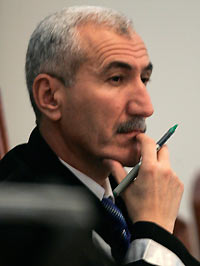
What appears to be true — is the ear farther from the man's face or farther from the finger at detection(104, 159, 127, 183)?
the finger at detection(104, 159, 127, 183)

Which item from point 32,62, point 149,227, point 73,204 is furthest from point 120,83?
point 73,204

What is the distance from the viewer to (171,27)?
7.50 ft

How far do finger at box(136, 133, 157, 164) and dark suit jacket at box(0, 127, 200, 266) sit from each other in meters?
0.13

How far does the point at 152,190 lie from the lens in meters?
0.85

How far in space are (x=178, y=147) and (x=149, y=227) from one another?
1.61 meters

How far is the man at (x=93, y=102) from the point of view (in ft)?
2.90

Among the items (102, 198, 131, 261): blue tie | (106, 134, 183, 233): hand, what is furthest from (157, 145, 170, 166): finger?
(102, 198, 131, 261): blue tie

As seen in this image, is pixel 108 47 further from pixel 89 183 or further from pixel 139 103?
pixel 89 183

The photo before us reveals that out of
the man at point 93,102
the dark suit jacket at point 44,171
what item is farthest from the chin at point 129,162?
the dark suit jacket at point 44,171

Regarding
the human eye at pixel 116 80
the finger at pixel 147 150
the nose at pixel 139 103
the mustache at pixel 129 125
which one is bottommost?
the finger at pixel 147 150

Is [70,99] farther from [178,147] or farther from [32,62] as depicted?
[178,147]

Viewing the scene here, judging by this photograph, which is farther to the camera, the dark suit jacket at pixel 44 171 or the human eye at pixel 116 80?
the human eye at pixel 116 80

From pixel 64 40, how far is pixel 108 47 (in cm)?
8

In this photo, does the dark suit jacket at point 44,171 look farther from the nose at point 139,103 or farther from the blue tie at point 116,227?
the nose at point 139,103
